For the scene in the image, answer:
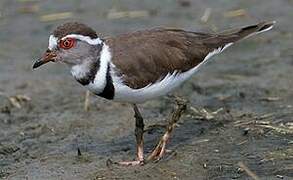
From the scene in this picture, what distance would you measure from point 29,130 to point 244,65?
10.4 ft

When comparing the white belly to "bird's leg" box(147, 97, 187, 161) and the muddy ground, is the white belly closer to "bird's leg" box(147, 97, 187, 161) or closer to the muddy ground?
"bird's leg" box(147, 97, 187, 161)

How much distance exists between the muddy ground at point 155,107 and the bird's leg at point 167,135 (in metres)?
0.10

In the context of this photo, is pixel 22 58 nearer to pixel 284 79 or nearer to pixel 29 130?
pixel 29 130

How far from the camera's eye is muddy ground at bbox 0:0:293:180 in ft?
26.0

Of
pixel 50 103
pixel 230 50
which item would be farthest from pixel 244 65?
pixel 50 103

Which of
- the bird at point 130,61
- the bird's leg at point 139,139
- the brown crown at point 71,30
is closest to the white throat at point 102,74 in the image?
the bird at point 130,61

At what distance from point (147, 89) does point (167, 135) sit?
709mm

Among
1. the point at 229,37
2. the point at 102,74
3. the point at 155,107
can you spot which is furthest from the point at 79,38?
the point at 155,107

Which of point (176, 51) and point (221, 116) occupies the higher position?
point (176, 51)

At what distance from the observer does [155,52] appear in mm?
7875

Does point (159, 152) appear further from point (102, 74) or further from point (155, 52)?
A: point (102, 74)

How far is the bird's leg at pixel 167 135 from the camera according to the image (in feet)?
26.6

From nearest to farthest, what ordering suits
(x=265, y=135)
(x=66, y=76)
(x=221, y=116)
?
(x=265, y=135) < (x=221, y=116) < (x=66, y=76)

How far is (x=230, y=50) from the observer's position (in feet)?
37.8
